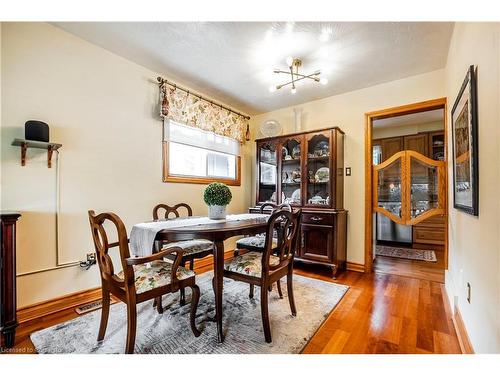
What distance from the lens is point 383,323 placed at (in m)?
1.80

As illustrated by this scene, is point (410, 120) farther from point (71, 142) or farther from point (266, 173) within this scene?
point (71, 142)

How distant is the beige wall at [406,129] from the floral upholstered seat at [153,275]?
4925mm

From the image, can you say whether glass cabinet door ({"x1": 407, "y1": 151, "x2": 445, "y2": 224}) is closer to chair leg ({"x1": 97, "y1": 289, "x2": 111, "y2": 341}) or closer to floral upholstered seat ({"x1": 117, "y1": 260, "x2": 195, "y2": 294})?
floral upholstered seat ({"x1": 117, "y1": 260, "x2": 195, "y2": 294})

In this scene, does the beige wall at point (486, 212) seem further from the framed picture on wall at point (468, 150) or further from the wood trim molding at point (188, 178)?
the wood trim molding at point (188, 178)

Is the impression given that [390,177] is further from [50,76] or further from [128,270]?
[50,76]

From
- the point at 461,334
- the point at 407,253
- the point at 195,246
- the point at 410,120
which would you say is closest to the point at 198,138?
the point at 195,246

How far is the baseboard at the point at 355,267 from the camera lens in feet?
10.00

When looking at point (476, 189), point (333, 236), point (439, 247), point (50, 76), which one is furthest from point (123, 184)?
point (439, 247)

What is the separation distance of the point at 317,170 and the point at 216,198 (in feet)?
5.77

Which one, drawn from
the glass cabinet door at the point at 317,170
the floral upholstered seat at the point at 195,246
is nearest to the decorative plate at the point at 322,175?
the glass cabinet door at the point at 317,170

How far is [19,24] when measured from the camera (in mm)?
1840

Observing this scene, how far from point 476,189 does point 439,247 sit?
3899 mm

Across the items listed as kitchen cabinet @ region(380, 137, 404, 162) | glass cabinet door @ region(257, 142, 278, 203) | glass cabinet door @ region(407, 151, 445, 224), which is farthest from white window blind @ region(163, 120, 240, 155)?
kitchen cabinet @ region(380, 137, 404, 162)
